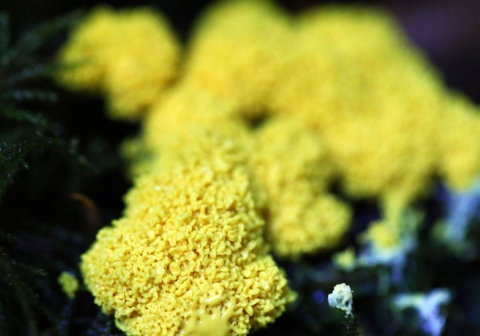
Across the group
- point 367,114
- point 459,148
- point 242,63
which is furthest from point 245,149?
point 459,148

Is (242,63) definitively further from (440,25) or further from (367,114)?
(440,25)

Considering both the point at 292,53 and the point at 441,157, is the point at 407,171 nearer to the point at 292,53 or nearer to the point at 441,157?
the point at 441,157

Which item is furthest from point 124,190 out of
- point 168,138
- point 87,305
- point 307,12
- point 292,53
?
point 307,12

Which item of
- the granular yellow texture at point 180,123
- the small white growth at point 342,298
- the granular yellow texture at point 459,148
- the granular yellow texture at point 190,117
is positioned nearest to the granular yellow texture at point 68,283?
the granular yellow texture at point 180,123

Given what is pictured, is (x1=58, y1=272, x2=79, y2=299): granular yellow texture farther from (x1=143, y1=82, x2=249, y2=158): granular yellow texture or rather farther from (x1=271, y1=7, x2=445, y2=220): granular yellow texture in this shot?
(x1=271, y1=7, x2=445, y2=220): granular yellow texture

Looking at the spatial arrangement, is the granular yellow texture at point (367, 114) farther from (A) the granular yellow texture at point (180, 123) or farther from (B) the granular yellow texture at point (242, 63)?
(A) the granular yellow texture at point (180, 123)

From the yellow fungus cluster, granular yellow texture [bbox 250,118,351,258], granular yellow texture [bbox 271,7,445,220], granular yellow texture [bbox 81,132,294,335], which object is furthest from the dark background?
granular yellow texture [bbox 81,132,294,335]
